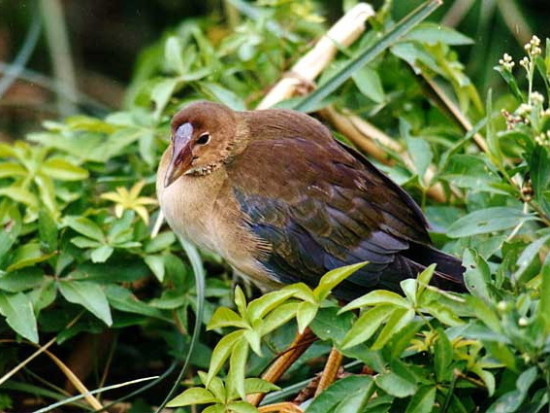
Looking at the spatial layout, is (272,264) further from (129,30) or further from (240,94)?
(129,30)

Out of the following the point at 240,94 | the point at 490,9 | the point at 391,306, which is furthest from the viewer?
the point at 490,9

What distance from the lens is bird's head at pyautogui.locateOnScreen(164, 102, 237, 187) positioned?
262 cm

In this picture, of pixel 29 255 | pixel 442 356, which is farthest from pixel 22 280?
pixel 442 356

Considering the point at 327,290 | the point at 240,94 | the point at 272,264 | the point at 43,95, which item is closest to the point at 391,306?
the point at 327,290

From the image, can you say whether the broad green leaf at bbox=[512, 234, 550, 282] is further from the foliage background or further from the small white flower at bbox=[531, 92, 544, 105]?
the small white flower at bbox=[531, 92, 544, 105]

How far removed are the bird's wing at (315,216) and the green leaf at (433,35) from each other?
2.11 feet

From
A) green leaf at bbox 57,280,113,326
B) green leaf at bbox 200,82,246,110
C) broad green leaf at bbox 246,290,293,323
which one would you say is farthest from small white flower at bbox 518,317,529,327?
green leaf at bbox 200,82,246,110

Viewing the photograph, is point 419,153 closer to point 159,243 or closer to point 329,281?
point 159,243

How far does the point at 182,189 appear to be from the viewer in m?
2.62

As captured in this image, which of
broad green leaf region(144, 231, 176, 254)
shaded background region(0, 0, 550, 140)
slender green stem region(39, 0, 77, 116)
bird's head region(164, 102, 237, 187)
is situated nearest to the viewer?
bird's head region(164, 102, 237, 187)

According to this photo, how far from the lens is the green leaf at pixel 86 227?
2.77 meters

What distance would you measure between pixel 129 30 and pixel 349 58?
7.56ft

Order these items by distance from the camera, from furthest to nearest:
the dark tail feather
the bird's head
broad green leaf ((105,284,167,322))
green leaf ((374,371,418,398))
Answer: broad green leaf ((105,284,167,322))
the bird's head
the dark tail feather
green leaf ((374,371,418,398))

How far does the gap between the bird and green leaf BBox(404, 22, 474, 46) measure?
558 millimetres
